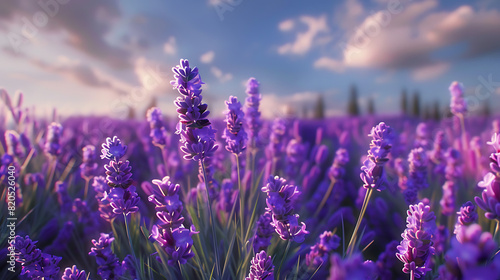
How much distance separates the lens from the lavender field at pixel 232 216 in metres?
0.94

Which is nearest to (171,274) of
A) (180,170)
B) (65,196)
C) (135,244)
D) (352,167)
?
(135,244)

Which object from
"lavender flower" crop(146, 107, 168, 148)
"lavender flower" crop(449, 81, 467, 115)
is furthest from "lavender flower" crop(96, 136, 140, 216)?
"lavender flower" crop(449, 81, 467, 115)

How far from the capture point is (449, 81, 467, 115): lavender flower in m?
2.46

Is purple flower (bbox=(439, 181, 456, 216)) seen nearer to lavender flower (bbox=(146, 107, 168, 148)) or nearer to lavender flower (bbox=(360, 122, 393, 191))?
lavender flower (bbox=(360, 122, 393, 191))

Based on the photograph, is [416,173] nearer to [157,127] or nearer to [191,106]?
[191,106]

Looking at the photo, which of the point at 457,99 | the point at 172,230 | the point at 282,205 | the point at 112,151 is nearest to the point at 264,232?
the point at 282,205

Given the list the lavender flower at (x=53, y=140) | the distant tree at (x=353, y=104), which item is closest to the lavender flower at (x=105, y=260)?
the lavender flower at (x=53, y=140)

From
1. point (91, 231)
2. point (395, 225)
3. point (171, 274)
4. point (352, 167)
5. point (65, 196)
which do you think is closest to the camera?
point (171, 274)

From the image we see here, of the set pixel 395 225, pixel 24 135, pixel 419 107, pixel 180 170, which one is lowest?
pixel 395 225

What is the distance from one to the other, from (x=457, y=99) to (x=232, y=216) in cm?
210

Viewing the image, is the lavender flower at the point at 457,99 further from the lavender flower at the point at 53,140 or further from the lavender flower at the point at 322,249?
the lavender flower at the point at 53,140

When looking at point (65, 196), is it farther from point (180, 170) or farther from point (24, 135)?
point (180, 170)

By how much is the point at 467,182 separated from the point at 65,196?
2.91m

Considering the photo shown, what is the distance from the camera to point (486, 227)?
66.2 inches
